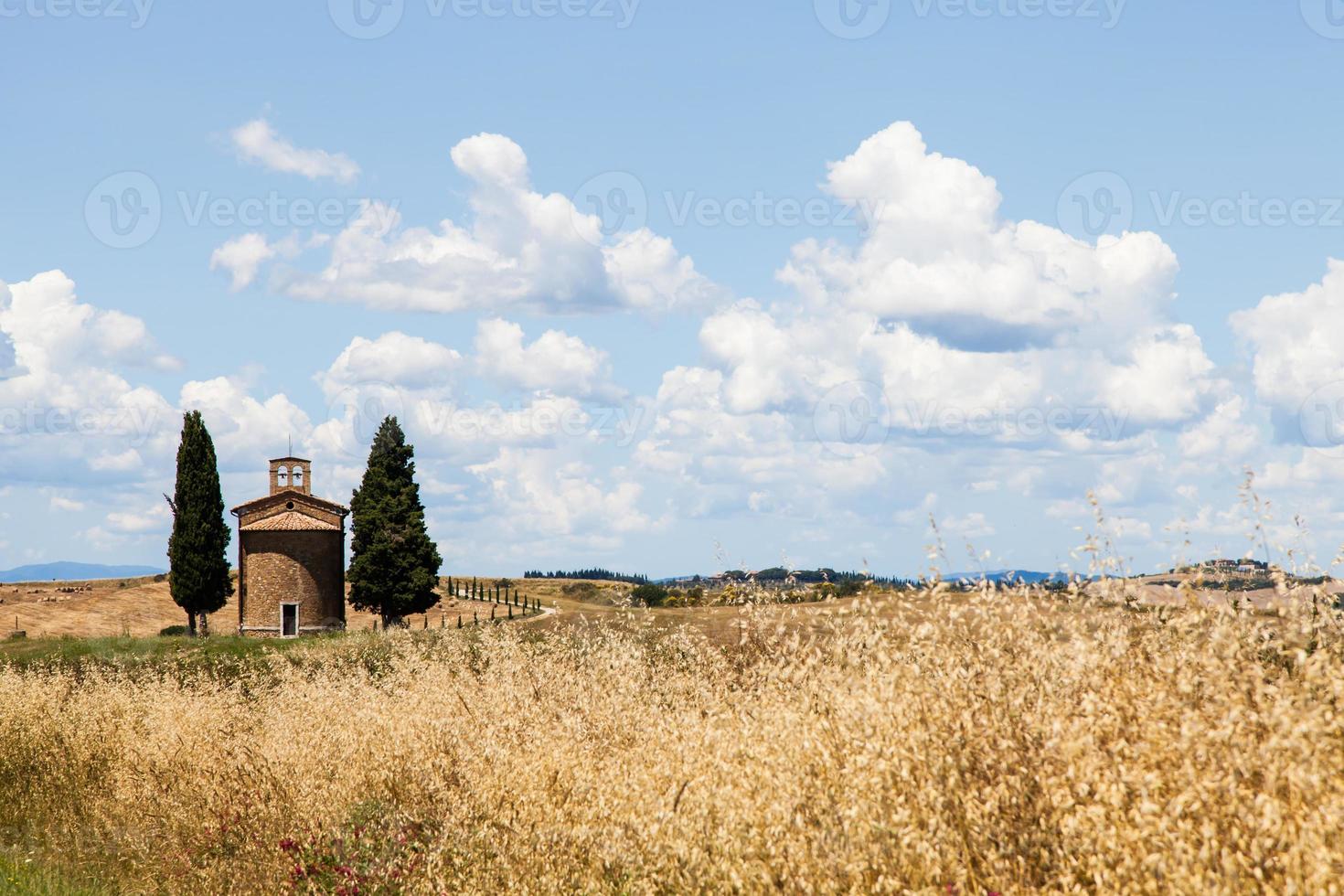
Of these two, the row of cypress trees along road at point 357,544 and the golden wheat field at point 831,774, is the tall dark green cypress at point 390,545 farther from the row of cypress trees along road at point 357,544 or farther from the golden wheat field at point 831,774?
the golden wheat field at point 831,774

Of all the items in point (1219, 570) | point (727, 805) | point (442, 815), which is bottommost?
point (442, 815)

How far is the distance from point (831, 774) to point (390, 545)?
50.5 m

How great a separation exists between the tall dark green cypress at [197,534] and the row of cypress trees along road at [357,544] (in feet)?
0.15

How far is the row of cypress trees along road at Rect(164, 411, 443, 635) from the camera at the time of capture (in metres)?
53.9

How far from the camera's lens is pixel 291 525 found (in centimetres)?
5391

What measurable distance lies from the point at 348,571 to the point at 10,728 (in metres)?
39.3

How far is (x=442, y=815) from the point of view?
8688mm

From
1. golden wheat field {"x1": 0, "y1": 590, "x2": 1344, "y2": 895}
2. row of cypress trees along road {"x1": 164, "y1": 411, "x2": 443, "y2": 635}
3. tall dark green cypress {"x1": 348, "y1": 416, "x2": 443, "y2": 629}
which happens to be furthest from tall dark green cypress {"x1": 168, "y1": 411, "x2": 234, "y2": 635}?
golden wheat field {"x1": 0, "y1": 590, "x2": 1344, "y2": 895}

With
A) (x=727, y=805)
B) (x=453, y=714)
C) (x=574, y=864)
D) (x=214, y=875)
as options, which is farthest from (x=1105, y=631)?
(x=214, y=875)

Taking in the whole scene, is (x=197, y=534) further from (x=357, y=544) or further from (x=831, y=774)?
(x=831, y=774)

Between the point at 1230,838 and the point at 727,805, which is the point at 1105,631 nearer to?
the point at 1230,838

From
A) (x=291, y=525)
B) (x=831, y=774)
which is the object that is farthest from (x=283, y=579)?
(x=831, y=774)

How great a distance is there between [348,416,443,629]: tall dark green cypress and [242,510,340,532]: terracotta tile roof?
1542 millimetres

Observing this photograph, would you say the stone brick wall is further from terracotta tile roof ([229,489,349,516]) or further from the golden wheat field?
the golden wheat field
